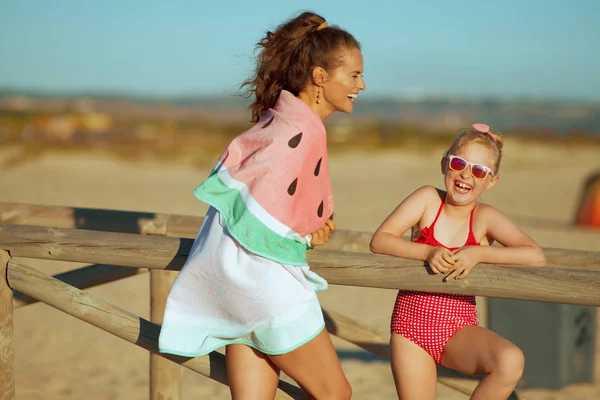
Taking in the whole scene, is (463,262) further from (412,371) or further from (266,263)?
(266,263)

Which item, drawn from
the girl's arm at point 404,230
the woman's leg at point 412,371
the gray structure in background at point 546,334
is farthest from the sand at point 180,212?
the girl's arm at point 404,230

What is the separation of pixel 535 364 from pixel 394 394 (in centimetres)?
91

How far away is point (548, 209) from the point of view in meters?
14.1

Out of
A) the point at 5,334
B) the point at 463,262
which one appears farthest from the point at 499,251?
the point at 5,334

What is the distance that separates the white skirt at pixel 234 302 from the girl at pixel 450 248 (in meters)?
0.40

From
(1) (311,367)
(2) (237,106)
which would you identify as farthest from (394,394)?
(2) (237,106)

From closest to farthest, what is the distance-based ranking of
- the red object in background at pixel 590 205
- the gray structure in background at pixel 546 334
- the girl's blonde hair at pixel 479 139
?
the girl's blonde hair at pixel 479 139, the gray structure in background at pixel 546 334, the red object in background at pixel 590 205

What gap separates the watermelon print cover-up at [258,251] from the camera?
2.29 meters

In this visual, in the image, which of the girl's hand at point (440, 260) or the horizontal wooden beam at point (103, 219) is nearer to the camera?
the girl's hand at point (440, 260)

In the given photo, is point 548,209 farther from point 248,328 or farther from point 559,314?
point 248,328

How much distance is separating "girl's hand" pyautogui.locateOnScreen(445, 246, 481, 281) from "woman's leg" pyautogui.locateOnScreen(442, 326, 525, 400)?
A: 0.81 feet

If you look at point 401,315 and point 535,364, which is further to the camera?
point 535,364

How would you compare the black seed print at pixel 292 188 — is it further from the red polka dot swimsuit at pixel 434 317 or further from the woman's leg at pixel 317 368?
the red polka dot swimsuit at pixel 434 317

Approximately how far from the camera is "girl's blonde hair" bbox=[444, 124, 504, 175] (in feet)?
8.55
